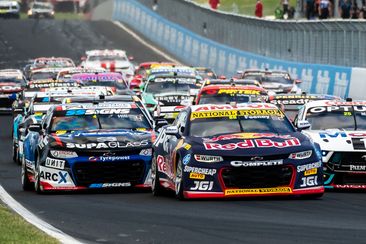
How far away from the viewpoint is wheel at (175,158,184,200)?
15.8 metres

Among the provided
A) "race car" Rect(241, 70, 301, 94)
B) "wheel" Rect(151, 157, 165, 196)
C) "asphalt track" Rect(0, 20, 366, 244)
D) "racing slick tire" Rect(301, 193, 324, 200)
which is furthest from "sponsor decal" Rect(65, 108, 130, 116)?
"race car" Rect(241, 70, 301, 94)

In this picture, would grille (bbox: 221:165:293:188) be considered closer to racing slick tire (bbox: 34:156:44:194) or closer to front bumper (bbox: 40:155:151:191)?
front bumper (bbox: 40:155:151:191)

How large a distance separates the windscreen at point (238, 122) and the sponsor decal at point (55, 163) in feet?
6.07

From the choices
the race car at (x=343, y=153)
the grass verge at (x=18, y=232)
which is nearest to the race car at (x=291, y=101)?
the race car at (x=343, y=153)

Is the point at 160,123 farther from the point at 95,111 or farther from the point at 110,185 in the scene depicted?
the point at 110,185

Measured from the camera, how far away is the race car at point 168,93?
94.4 feet

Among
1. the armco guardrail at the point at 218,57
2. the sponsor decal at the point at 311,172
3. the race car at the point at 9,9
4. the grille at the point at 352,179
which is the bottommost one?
the race car at the point at 9,9


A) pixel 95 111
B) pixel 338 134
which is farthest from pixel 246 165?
pixel 95 111

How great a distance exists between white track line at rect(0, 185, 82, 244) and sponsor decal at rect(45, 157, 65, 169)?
0.66m

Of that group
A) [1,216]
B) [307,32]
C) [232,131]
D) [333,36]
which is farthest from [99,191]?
[307,32]

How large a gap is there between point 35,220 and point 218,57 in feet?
153

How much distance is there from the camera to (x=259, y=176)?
15.5 m

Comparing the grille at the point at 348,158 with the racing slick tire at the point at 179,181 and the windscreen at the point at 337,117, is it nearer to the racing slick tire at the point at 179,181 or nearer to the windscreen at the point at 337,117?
the windscreen at the point at 337,117

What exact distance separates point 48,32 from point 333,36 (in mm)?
39077
